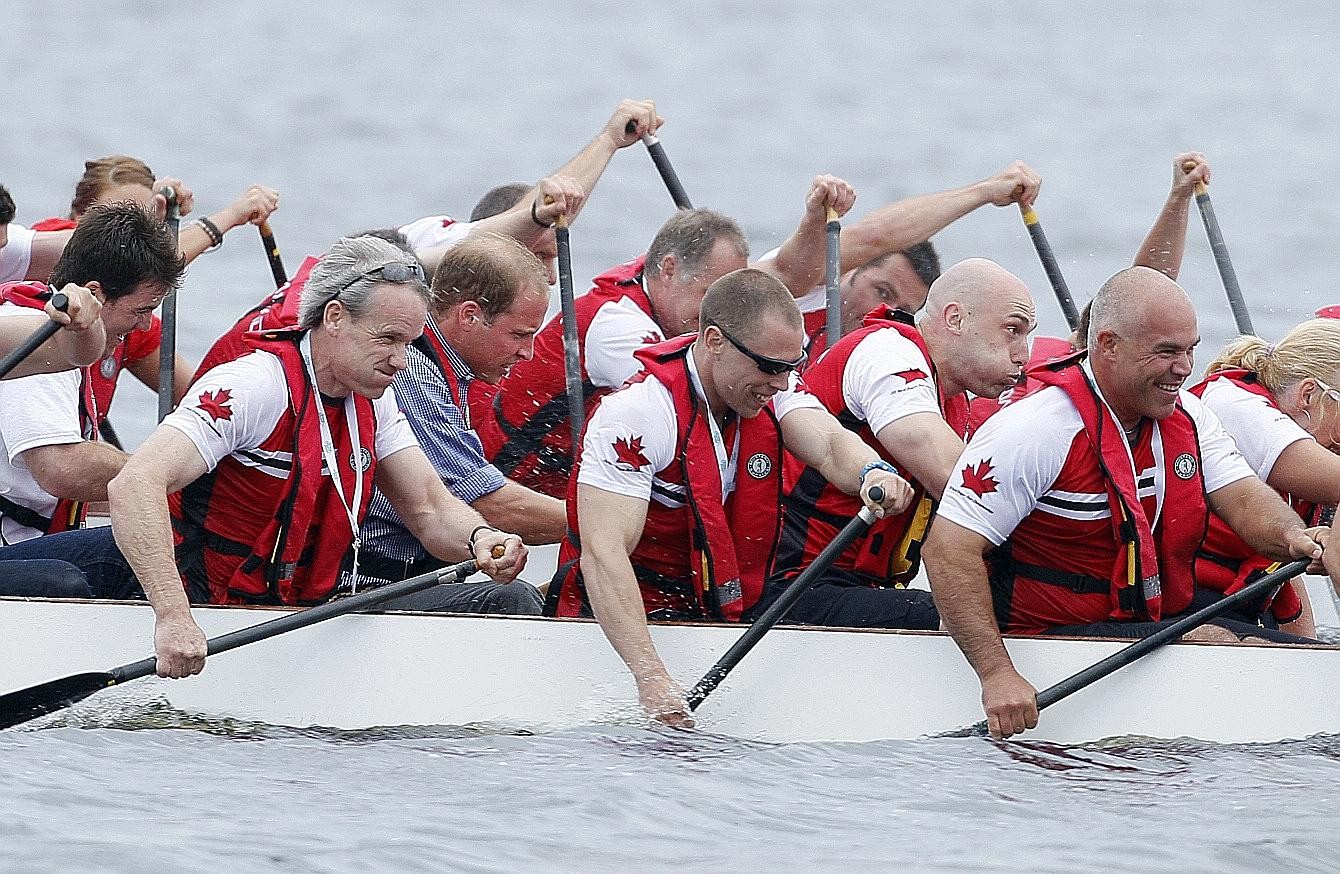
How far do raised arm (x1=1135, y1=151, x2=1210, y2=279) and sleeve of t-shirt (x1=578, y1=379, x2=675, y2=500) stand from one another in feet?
8.23

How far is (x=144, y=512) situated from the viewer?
3.94 m

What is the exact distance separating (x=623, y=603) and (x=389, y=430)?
0.82 metres

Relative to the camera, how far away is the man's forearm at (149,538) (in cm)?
393

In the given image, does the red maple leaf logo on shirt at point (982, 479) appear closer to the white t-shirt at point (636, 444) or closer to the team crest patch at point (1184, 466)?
the team crest patch at point (1184, 466)

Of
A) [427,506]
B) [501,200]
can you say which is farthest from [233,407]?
[501,200]

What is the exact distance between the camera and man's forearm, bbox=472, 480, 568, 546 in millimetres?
5098

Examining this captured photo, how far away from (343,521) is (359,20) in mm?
16659

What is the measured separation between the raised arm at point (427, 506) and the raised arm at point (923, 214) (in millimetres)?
1911

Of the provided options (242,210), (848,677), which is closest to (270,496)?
(848,677)

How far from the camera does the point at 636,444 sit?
4238 millimetres

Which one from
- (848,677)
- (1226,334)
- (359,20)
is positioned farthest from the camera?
(359,20)

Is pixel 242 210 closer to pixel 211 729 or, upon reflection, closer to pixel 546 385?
pixel 546 385

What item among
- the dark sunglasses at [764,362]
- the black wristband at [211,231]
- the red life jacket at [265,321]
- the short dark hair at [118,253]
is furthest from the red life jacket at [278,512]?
the black wristband at [211,231]

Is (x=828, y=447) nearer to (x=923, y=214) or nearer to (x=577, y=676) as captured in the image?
(x=577, y=676)
